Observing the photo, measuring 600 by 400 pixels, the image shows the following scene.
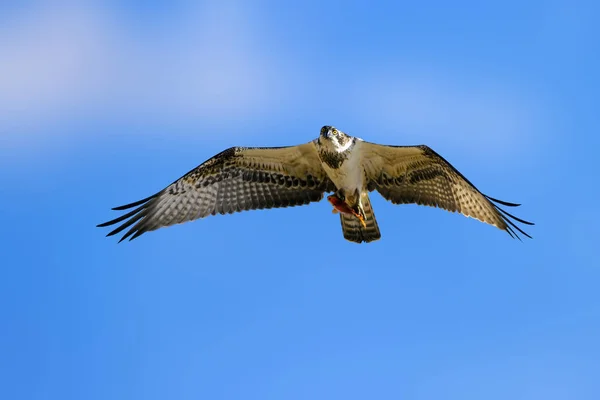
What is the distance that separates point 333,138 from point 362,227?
1.49m

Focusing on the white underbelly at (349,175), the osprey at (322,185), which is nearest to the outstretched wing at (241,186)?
the osprey at (322,185)

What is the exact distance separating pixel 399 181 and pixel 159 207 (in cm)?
372

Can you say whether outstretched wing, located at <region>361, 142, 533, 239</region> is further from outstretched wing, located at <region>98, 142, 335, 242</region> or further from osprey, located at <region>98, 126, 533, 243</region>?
outstretched wing, located at <region>98, 142, 335, 242</region>

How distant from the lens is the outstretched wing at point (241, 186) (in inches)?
451

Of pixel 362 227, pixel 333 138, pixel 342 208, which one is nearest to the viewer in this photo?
pixel 333 138

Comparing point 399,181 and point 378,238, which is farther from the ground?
point 399,181

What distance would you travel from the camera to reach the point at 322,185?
11.9 m

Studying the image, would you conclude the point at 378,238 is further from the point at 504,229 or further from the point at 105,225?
the point at 105,225

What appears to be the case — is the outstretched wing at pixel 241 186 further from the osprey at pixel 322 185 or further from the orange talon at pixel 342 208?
the orange talon at pixel 342 208

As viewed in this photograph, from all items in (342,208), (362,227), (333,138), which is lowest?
(362,227)

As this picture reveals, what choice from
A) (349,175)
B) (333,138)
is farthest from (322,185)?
(333,138)

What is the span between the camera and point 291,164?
38.8 ft

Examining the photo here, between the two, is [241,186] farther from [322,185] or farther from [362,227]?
[362,227]

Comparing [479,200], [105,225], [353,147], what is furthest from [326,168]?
[105,225]
